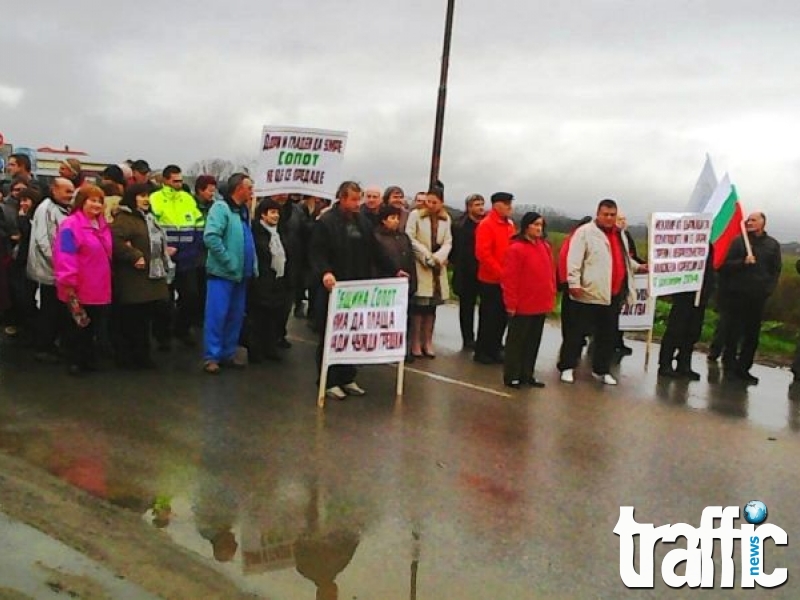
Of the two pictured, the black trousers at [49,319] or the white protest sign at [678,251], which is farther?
the white protest sign at [678,251]

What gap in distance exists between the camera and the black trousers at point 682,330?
33.7 ft

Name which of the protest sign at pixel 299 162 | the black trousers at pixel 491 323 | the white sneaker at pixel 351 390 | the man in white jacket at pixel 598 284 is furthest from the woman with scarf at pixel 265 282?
the man in white jacket at pixel 598 284

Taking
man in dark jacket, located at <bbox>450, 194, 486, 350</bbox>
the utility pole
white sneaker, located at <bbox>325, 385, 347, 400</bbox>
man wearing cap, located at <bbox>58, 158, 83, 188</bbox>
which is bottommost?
white sneaker, located at <bbox>325, 385, 347, 400</bbox>

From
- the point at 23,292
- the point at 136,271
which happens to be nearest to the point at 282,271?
the point at 136,271

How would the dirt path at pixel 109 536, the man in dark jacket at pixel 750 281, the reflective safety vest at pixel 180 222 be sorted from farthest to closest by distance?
the man in dark jacket at pixel 750 281, the reflective safety vest at pixel 180 222, the dirt path at pixel 109 536

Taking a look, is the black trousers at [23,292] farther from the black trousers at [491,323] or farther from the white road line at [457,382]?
the black trousers at [491,323]

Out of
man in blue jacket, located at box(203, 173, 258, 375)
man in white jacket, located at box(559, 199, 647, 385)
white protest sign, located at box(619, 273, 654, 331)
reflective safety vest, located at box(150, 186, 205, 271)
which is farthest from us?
white protest sign, located at box(619, 273, 654, 331)

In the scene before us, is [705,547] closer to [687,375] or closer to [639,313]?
[687,375]

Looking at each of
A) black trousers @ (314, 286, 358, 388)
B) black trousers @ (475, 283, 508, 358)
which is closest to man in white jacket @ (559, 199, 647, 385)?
black trousers @ (475, 283, 508, 358)

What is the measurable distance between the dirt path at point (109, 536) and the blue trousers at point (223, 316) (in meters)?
3.15

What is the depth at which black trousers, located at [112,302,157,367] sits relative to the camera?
870 centimetres

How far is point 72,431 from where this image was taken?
264 inches

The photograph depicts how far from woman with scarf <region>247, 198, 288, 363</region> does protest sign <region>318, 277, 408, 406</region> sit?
161 cm

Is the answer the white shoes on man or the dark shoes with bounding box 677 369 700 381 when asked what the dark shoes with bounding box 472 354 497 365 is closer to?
the white shoes on man
